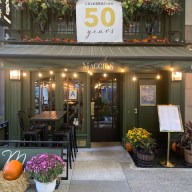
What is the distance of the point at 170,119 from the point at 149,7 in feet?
11.1

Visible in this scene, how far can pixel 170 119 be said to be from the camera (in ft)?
22.1

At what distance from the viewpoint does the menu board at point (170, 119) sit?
260 inches

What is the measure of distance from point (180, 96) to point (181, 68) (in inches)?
87.1

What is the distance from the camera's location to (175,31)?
7.93 metres

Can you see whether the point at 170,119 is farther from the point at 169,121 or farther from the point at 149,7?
the point at 149,7

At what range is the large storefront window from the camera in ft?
27.8

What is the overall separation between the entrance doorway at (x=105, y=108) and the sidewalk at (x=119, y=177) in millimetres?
2071

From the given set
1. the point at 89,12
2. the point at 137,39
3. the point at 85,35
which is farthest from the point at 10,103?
the point at 137,39

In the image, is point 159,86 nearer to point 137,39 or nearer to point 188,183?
point 137,39

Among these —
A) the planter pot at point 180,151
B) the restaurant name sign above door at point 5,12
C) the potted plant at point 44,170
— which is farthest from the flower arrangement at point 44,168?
the restaurant name sign above door at point 5,12

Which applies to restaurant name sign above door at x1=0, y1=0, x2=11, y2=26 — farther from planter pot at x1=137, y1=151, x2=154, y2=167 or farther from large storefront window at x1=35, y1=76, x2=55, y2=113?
planter pot at x1=137, y1=151, x2=154, y2=167

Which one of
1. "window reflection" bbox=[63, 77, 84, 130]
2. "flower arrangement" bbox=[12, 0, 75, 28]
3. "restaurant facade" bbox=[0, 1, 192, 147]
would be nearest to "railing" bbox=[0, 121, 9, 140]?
"restaurant facade" bbox=[0, 1, 192, 147]

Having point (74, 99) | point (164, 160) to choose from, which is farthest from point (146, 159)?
point (74, 99)

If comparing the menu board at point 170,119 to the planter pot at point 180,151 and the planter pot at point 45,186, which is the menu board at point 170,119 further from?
the planter pot at point 45,186
